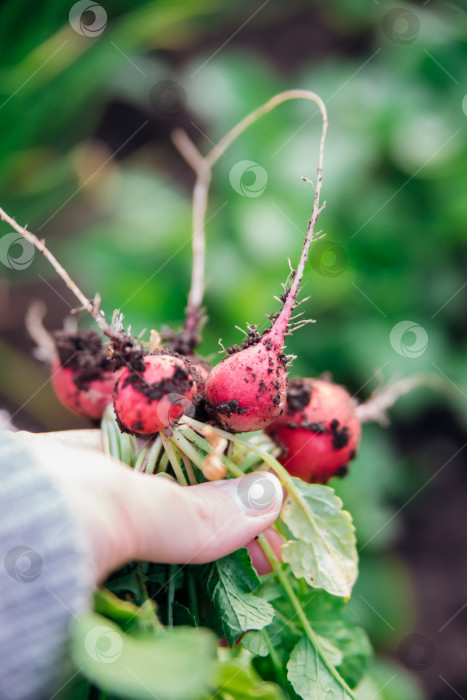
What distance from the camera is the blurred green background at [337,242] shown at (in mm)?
1904

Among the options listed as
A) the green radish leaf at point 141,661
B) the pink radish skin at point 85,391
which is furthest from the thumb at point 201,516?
the pink radish skin at point 85,391

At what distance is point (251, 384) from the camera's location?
2.77 feet

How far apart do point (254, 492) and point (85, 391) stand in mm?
400

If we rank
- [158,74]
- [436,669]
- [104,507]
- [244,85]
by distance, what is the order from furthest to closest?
[158,74] → [244,85] → [436,669] → [104,507]

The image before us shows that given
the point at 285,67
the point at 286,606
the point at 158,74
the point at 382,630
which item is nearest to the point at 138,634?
the point at 286,606

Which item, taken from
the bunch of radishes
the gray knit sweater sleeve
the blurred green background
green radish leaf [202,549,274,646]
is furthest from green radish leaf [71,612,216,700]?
the blurred green background

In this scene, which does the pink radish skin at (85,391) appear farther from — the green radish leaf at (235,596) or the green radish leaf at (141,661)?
the green radish leaf at (141,661)

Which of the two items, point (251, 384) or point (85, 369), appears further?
point (85, 369)

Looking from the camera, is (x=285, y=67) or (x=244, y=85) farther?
(x=285, y=67)

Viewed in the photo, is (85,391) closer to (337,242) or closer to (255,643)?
(255,643)

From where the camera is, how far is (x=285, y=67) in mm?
2955

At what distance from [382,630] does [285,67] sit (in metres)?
2.56

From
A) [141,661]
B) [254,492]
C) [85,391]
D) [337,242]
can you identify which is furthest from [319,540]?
[337,242]

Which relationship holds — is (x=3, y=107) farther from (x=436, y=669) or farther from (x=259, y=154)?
(x=436, y=669)
